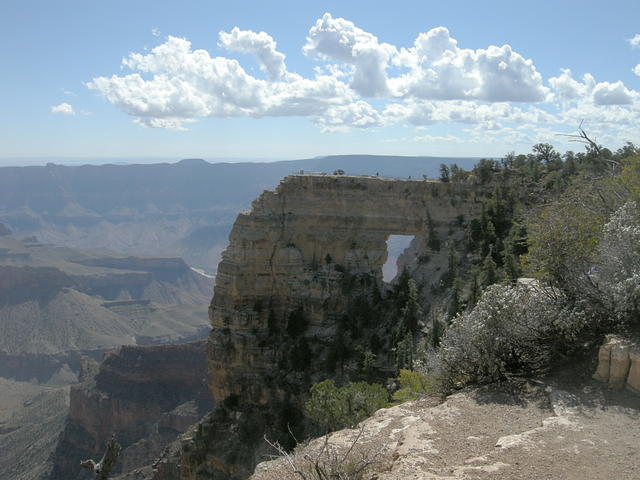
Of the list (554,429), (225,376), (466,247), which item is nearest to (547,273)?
(554,429)

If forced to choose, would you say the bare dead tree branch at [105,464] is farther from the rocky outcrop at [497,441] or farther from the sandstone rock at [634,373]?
the sandstone rock at [634,373]

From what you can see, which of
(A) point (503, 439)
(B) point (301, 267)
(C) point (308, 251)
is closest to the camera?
(A) point (503, 439)

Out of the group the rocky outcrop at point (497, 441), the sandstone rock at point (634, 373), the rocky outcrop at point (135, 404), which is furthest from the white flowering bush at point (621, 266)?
the rocky outcrop at point (135, 404)

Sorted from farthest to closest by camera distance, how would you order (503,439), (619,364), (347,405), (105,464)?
(347,405) < (105,464) < (619,364) < (503,439)

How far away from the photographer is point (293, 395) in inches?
1439

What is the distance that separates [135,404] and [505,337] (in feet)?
217

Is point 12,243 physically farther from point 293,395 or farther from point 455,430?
point 455,430

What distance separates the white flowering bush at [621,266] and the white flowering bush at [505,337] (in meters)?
0.88

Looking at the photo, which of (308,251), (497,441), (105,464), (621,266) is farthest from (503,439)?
(308,251)

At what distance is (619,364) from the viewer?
460 inches

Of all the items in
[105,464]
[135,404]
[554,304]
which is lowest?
[135,404]

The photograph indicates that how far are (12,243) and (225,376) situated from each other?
569ft

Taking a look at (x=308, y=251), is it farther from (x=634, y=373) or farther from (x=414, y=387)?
(x=634, y=373)

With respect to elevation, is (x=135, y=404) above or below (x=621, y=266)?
below
